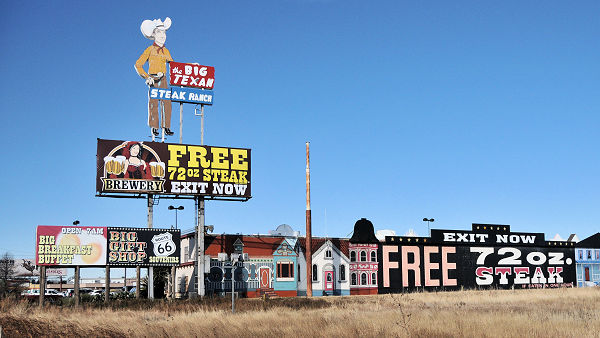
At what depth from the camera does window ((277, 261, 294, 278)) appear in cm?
5553

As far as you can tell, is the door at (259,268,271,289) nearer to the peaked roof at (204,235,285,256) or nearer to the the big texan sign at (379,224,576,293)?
the peaked roof at (204,235,285,256)

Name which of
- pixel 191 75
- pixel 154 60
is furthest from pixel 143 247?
pixel 154 60

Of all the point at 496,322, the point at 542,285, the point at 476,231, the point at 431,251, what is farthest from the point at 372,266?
the point at 496,322

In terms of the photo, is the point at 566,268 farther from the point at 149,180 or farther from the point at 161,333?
the point at 161,333

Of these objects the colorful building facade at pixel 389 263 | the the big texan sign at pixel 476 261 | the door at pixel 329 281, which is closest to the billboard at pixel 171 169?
the colorful building facade at pixel 389 263

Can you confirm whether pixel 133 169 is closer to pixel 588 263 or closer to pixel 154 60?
pixel 154 60

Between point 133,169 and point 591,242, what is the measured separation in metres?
52.4

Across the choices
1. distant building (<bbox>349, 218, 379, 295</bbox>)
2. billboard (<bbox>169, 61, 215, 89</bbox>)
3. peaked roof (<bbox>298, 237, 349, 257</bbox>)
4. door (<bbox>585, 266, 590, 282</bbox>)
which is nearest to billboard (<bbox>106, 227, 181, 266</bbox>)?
billboard (<bbox>169, 61, 215, 89</bbox>)

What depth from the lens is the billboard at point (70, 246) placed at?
44.7 metres

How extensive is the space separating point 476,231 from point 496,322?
143ft

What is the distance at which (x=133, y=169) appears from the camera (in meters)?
48.1

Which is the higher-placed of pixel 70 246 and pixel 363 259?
pixel 70 246

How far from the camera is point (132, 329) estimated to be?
21.9 m

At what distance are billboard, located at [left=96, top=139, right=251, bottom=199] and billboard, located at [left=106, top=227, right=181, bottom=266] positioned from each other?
3.09 metres
